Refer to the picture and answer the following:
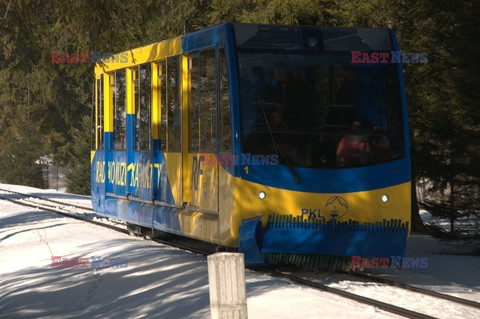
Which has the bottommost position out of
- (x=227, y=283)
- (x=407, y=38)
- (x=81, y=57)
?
(x=227, y=283)

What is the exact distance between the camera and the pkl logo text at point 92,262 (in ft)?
45.1

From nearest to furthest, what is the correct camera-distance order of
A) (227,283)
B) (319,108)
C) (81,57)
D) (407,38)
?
1. (227,283)
2. (319,108)
3. (81,57)
4. (407,38)

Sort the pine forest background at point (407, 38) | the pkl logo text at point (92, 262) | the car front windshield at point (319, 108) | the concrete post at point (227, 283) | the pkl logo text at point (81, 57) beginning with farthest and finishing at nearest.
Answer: the pkl logo text at point (92, 262)
the pkl logo text at point (81, 57)
the pine forest background at point (407, 38)
the car front windshield at point (319, 108)
the concrete post at point (227, 283)

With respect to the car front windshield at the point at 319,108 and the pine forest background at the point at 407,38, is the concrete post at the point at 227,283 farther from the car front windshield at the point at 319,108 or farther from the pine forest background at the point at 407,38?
the pine forest background at the point at 407,38

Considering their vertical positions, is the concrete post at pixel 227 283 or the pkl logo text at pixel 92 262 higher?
the concrete post at pixel 227 283

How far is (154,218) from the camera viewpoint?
15781 millimetres

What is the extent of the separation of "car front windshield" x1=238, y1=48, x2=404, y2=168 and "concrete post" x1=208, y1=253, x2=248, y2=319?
670 cm

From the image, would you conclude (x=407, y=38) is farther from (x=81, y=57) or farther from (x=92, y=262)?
(x=92, y=262)

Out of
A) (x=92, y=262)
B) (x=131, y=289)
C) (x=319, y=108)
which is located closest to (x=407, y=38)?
(x=319, y=108)

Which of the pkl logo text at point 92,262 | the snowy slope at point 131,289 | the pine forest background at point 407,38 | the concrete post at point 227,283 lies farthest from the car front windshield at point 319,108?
the concrete post at point 227,283

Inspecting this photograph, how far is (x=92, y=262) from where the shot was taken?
46.8 feet

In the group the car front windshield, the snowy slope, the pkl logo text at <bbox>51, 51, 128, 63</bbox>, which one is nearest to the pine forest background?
the pkl logo text at <bbox>51, 51, 128, 63</bbox>

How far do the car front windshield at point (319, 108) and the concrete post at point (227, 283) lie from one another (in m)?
6.70

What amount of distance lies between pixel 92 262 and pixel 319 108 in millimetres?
4127
